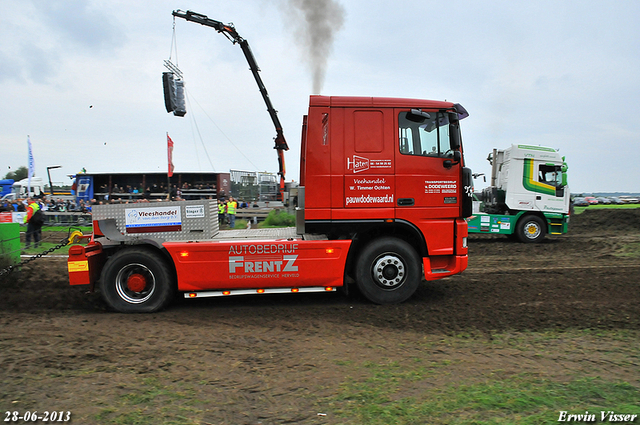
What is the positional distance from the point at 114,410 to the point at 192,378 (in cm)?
78

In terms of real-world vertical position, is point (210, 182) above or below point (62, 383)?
above

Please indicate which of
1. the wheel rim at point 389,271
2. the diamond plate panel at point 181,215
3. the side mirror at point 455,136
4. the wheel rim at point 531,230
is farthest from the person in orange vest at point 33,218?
the wheel rim at point 531,230

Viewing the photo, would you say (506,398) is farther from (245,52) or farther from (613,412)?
(245,52)

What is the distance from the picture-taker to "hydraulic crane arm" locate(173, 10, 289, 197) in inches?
755

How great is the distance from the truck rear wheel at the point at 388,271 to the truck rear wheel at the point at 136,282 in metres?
2.89

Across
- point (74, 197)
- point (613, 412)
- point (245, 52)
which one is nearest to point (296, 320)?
point (613, 412)

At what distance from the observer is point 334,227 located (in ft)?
21.3

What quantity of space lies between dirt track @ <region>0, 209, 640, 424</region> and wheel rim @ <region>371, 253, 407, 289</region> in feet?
1.21

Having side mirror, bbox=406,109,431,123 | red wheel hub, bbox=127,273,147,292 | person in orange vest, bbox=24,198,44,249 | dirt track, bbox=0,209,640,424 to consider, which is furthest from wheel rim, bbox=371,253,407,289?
person in orange vest, bbox=24,198,44,249

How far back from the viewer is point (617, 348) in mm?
4773

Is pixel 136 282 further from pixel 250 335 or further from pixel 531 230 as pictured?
pixel 531 230

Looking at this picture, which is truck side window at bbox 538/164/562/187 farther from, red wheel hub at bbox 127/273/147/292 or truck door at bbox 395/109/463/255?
red wheel hub at bbox 127/273/147/292

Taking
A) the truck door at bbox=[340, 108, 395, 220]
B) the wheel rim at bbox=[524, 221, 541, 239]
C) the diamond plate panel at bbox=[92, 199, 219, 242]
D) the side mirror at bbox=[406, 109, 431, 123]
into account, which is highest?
the side mirror at bbox=[406, 109, 431, 123]

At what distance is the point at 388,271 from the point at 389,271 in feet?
0.05
